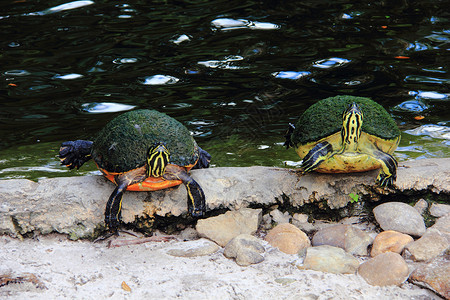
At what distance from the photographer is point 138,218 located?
3016 mm

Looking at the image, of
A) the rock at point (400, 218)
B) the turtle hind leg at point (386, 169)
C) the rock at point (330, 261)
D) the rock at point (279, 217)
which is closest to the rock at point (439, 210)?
the rock at point (400, 218)

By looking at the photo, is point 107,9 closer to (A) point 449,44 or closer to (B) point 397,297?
(A) point 449,44

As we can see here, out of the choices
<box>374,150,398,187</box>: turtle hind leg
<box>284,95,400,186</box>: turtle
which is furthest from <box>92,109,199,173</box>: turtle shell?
<box>374,150,398,187</box>: turtle hind leg

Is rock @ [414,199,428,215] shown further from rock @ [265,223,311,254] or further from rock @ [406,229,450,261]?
rock @ [265,223,311,254]

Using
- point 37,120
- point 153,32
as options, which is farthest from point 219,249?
point 153,32

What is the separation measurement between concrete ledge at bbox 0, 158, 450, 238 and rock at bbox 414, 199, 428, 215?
0.24ft

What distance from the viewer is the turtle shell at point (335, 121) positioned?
3.00 meters

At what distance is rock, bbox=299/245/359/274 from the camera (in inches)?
97.3

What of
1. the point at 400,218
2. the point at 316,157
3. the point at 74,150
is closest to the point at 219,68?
the point at 74,150

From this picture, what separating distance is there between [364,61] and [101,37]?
3589mm

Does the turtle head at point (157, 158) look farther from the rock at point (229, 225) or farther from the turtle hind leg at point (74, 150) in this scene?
the turtle hind leg at point (74, 150)

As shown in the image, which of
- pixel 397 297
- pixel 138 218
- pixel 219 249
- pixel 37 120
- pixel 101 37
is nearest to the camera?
pixel 397 297

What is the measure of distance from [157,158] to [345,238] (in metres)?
1.08

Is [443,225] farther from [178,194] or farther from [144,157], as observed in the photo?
[144,157]
